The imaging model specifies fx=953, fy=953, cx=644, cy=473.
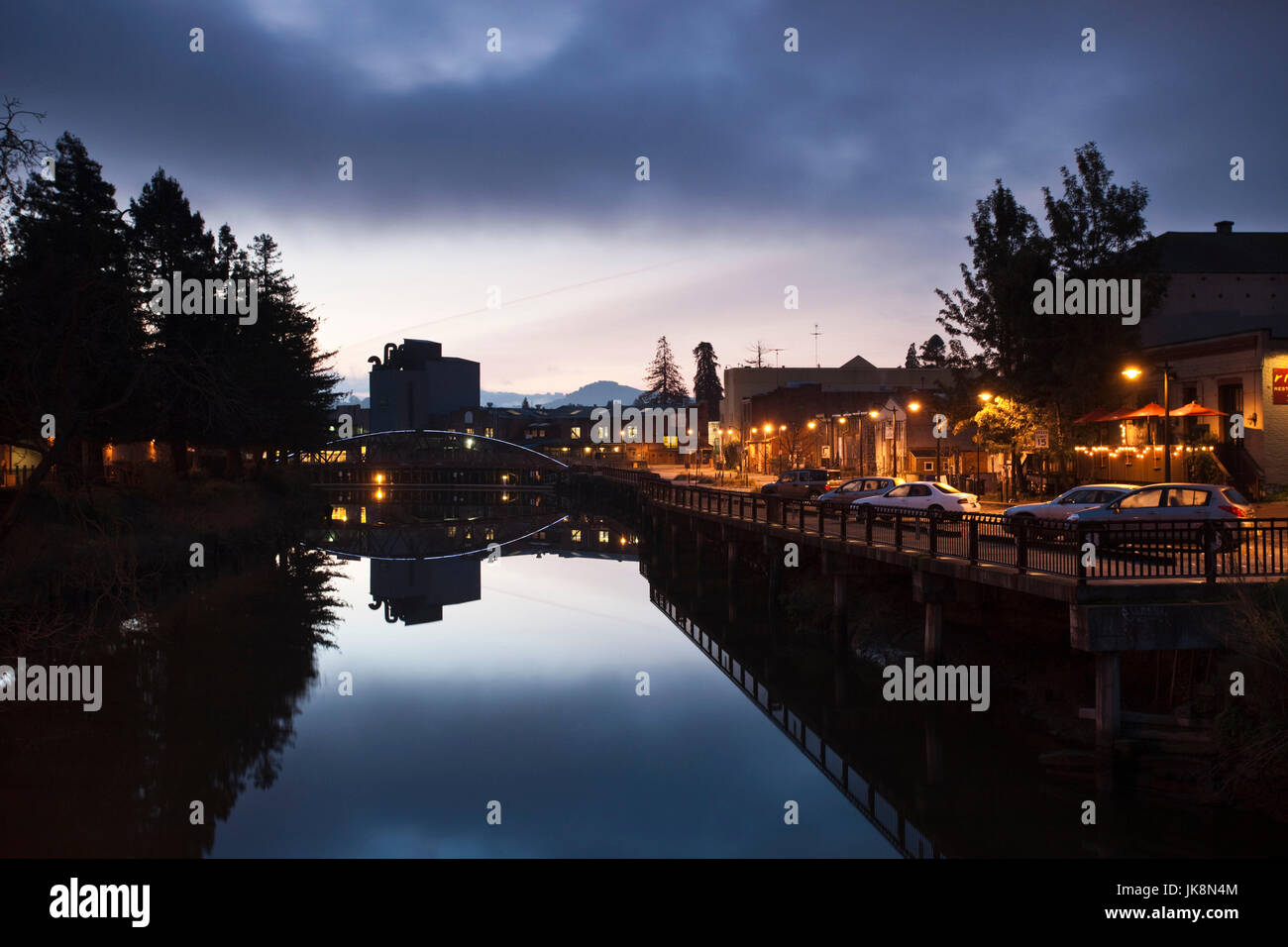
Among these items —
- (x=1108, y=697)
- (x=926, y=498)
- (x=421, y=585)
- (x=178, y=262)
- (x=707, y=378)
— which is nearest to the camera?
(x=1108, y=697)

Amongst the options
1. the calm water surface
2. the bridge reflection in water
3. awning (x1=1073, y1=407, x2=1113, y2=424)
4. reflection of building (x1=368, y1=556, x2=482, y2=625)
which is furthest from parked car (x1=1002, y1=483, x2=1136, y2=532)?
the bridge reflection in water

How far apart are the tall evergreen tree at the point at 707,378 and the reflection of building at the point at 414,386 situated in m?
37.7

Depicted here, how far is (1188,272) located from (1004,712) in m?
32.3

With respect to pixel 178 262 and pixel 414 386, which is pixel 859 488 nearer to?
pixel 178 262

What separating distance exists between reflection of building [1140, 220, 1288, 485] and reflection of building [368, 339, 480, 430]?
4466 inches

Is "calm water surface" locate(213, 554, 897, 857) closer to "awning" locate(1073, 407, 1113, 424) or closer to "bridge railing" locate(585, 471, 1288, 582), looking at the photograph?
"bridge railing" locate(585, 471, 1288, 582)

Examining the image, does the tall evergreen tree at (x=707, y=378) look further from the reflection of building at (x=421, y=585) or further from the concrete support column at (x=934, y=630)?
the concrete support column at (x=934, y=630)

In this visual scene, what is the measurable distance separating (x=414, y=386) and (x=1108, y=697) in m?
139

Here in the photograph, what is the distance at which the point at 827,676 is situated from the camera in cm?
2230

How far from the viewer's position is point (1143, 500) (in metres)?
19.6

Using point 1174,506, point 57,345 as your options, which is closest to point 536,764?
point 57,345

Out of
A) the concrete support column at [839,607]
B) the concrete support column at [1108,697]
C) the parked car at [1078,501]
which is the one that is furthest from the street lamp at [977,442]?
the concrete support column at [1108,697]

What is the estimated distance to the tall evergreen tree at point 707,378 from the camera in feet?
465

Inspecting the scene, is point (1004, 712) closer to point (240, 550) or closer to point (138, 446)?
point (240, 550)
